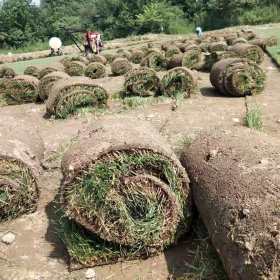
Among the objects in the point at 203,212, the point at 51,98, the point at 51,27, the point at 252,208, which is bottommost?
the point at 51,27

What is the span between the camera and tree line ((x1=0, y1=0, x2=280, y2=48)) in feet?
177

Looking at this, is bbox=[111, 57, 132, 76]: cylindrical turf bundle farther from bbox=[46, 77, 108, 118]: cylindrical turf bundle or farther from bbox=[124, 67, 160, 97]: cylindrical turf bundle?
bbox=[46, 77, 108, 118]: cylindrical turf bundle

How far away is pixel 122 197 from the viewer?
523cm

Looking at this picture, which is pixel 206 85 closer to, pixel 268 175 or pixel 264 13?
pixel 268 175

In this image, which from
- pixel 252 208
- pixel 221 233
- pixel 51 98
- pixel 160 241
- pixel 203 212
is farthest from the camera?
pixel 51 98

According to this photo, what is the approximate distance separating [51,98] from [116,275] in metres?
7.86

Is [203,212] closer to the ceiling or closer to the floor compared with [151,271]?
closer to the ceiling

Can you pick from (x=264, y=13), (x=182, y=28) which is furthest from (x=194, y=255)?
(x=182, y=28)

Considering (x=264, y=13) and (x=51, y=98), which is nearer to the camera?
(x=51, y=98)

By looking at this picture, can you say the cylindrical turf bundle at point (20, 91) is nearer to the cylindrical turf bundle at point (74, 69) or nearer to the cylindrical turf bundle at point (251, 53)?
the cylindrical turf bundle at point (74, 69)

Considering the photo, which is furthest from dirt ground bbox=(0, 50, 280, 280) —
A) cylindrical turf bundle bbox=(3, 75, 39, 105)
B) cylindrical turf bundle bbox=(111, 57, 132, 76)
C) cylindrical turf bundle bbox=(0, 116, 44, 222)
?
cylindrical turf bundle bbox=(111, 57, 132, 76)

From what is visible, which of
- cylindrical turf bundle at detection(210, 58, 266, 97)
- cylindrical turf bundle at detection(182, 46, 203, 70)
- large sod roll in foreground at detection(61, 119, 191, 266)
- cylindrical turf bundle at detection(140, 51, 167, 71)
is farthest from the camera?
cylindrical turf bundle at detection(140, 51, 167, 71)

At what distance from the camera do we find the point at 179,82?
44.5 ft

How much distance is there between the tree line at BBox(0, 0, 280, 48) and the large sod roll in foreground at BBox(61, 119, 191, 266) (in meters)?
46.3
